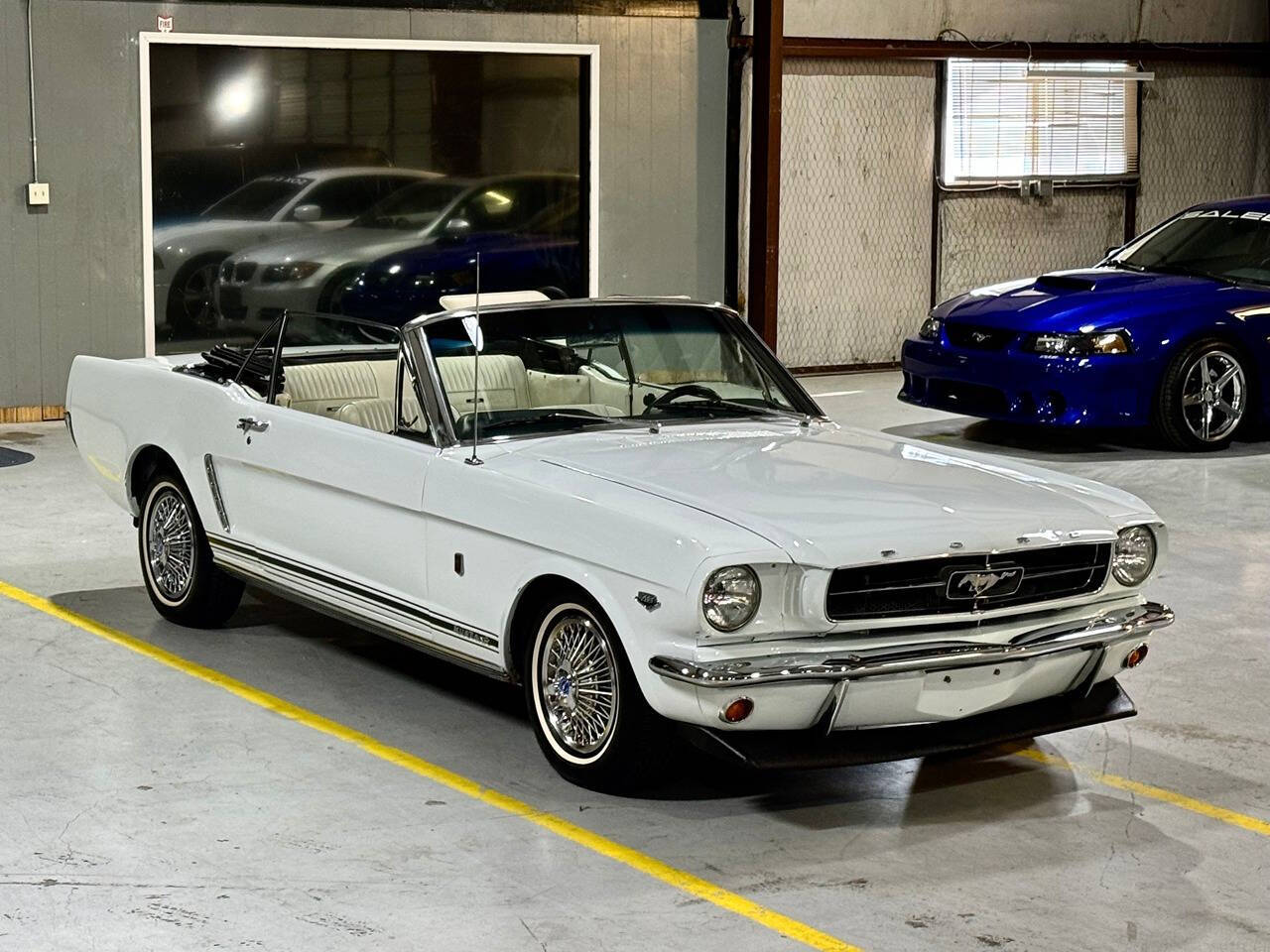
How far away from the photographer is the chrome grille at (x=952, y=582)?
5.05m

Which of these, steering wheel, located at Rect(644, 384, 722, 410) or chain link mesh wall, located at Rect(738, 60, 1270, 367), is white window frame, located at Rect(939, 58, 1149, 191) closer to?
chain link mesh wall, located at Rect(738, 60, 1270, 367)

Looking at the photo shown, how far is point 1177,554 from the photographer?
8875 mm

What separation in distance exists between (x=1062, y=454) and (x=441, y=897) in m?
7.73

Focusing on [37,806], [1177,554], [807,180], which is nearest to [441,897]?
[37,806]

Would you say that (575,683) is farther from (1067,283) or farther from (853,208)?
(853,208)

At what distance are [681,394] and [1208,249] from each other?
23.0 feet

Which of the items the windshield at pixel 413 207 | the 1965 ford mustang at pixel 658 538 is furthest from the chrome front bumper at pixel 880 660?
the windshield at pixel 413 207

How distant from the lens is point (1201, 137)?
1750cm

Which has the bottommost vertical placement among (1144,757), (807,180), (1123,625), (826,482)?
(1144,757)

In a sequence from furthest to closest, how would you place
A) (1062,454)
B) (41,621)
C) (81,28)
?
(81,28)
(1062,454)
(41,621)

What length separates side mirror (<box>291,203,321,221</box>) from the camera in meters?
13.6

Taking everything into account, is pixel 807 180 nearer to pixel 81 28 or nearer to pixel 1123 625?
pixel 81 28

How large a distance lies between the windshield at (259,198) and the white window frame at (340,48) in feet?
1.64

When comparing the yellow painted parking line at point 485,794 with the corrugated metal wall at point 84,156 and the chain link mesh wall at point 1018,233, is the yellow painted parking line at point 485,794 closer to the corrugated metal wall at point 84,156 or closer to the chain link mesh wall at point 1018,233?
the corrugated metal wall at point 84,156
